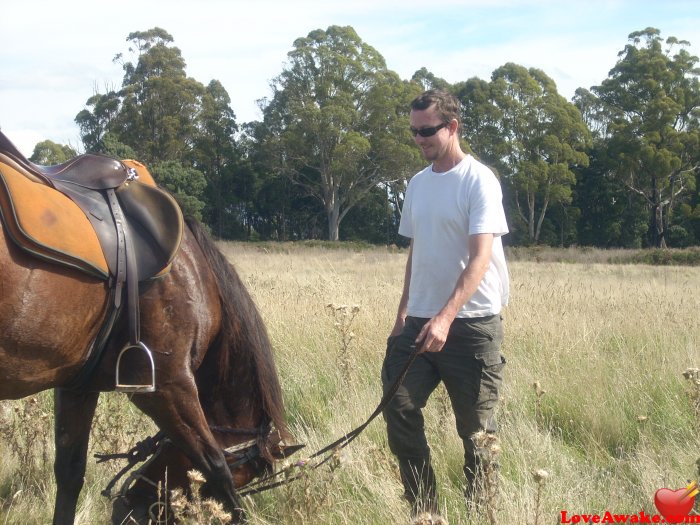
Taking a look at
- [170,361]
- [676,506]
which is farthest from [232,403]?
[676,506]

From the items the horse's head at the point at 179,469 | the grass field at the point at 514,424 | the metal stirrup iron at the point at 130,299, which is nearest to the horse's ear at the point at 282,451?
the horse's head at the point at 179,469

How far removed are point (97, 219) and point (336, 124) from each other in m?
37.2

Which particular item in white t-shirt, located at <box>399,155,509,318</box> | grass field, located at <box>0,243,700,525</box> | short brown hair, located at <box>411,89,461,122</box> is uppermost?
short brown hair, located at <box>411,89,461,122</box>

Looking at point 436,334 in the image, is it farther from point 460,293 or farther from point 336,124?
point 336,124

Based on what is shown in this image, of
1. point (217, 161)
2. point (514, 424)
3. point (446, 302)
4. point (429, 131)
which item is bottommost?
point (514, 424)

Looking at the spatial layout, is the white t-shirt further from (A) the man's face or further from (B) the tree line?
(B) the tree line

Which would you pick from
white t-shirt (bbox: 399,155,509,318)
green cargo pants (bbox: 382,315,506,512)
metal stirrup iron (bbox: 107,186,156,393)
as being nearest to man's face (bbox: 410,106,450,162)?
white t-shirt (bbox: 399,155,509,318)

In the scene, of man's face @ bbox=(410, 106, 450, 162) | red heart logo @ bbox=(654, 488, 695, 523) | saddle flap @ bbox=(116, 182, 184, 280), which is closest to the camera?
red heart logo @ bbox=(654, 488, 695, 523)

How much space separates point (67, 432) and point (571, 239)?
132ft

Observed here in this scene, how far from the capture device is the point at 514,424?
4707mm

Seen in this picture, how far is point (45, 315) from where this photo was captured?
2.68 meters

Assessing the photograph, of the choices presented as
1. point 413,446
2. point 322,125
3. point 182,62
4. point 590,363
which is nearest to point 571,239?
point 322,125

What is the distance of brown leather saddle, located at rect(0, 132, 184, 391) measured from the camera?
263 centimetres

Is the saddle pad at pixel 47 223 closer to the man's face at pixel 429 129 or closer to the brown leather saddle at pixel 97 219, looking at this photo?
the brown leather saddle at pixel 97 219
